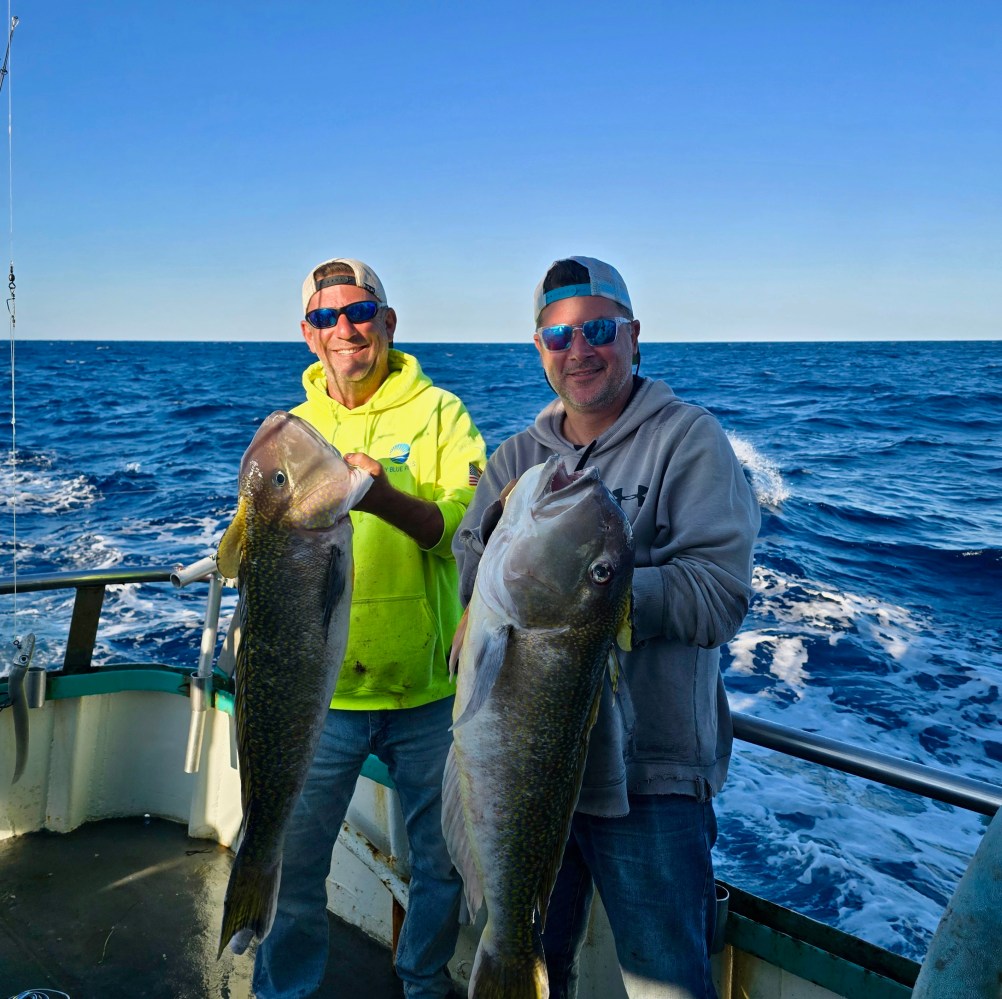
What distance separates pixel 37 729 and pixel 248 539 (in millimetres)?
2687

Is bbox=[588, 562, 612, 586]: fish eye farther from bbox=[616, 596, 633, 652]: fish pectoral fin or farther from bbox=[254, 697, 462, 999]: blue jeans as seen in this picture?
bbox=[254, 697, 462, 999]: blue jeans

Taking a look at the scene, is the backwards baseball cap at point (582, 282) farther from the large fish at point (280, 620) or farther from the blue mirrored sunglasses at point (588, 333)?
the large fish at point (280, 620)

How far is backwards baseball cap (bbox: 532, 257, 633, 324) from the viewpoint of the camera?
2473mm

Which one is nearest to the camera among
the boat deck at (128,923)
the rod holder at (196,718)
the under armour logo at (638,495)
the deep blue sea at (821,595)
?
the under armour logo at (638,495)

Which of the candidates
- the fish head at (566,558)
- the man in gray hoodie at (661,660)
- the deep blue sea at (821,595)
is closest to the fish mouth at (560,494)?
the fish head at (566,558)

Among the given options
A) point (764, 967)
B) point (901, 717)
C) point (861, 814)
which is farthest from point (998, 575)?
point (764, 967)

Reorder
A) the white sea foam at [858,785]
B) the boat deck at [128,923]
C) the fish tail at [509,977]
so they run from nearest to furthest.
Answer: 1. the fish tail at [509,977]
2. the boat deck at [128,923]
3. the white sea foam at [858,785]

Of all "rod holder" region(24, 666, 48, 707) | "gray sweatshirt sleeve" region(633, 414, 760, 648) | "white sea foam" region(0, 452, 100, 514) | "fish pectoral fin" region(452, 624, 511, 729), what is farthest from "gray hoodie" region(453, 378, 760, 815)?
"white sea foam" region(0, 452, 100, 514)

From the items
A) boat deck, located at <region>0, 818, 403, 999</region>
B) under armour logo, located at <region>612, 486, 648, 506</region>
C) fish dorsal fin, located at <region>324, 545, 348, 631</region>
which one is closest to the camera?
under armour logo, located at <region>612, 486, 648, 506</region>

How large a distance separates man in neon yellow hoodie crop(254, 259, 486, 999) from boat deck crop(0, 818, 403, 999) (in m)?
0.55

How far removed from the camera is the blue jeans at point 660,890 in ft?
7.37

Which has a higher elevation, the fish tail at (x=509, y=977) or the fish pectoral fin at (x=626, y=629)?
the fish pectoral fin at (x=626, y=629)

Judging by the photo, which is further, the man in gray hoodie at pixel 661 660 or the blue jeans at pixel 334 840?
the blue jeans at pixel 334 840

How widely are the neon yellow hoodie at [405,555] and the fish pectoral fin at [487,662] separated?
92 centimetres
